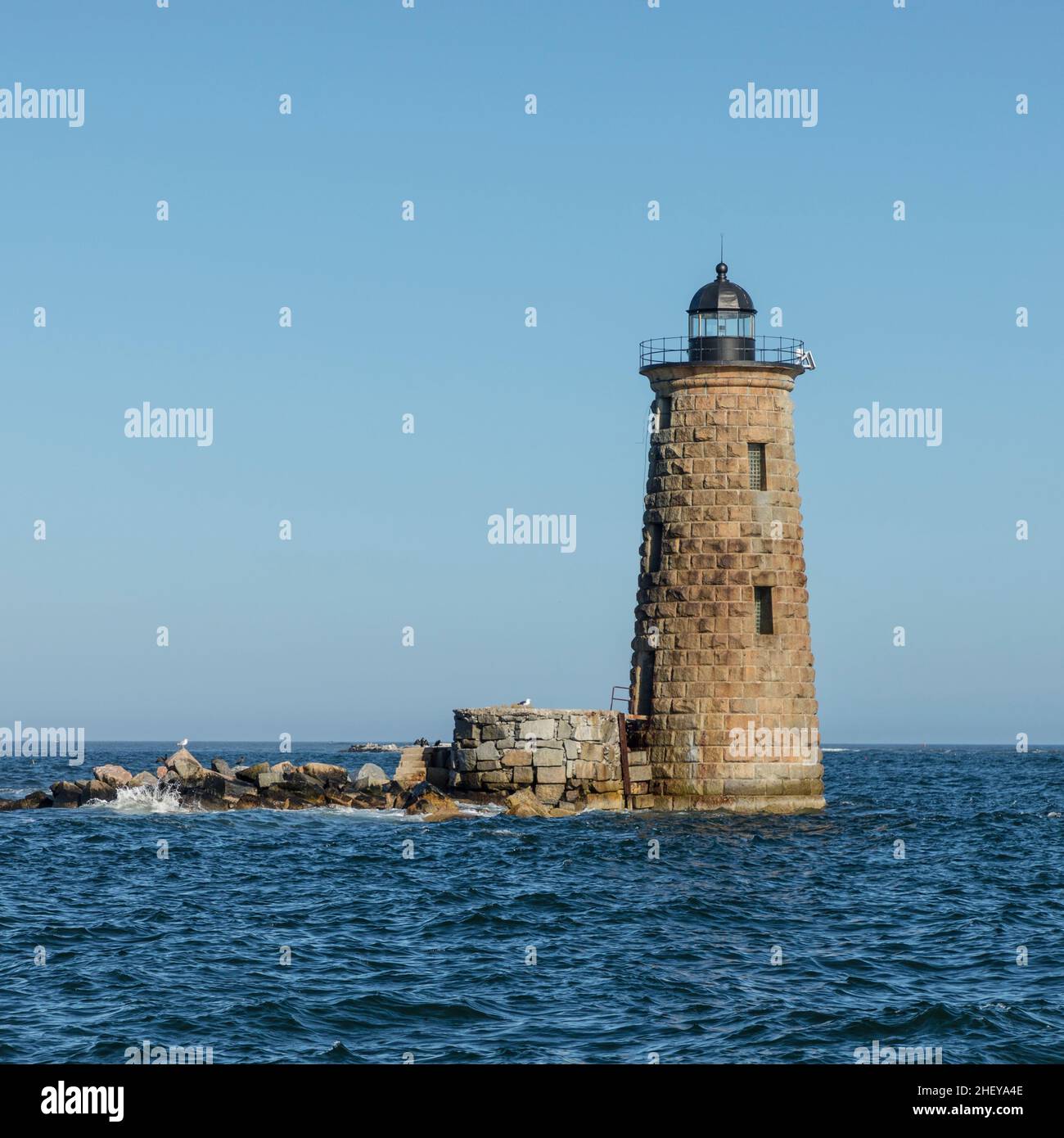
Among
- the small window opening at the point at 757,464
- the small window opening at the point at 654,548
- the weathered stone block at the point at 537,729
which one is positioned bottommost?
the weathered stone block at the point at 537,729

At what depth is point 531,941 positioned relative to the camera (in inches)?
867

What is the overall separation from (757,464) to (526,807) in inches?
395

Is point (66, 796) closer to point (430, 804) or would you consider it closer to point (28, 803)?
point (28, 803)

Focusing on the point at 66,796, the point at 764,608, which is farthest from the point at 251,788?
the point at 764,608

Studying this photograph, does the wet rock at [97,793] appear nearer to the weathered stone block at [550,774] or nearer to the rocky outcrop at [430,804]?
the rocky outcrop at [430,804]

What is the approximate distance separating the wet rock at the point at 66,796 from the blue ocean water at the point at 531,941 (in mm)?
5896

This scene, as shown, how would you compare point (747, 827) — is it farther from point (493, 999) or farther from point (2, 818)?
point (2, 818)

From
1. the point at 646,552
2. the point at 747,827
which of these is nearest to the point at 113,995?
the point at 747,827

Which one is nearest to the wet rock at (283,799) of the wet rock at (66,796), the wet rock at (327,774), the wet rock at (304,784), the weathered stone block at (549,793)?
the wet rock at (304,784)

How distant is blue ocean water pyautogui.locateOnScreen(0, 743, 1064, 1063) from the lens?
53.7ft

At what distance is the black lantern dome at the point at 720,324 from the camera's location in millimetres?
37094

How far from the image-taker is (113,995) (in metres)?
18.1
